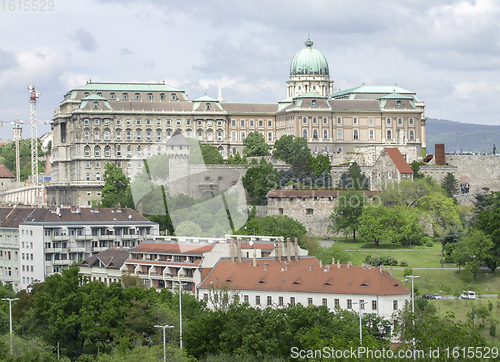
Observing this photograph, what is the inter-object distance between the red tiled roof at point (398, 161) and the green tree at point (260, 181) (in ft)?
50.4

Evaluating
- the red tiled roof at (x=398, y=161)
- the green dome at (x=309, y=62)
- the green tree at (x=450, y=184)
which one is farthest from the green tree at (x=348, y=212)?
the green dome at (x=309, y=62)

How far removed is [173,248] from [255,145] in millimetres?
68781

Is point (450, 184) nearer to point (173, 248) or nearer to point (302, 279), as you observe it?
point (173, 248)

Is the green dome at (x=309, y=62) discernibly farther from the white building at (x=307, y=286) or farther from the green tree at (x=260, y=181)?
the white building at (x=307, y=286)

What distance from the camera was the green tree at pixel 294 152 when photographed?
135m

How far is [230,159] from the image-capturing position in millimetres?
143750

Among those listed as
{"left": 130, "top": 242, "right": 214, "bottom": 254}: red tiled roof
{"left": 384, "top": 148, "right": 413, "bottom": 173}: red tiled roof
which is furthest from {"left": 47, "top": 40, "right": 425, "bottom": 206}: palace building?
{"left": 130, "top": 242, "right": 214, "bottom": 254}: red tiled roof

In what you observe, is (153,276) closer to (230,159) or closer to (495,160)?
(230,159)

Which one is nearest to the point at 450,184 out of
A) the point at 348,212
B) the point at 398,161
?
the point at 398,161

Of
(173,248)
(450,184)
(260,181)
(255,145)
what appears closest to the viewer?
(173,248)

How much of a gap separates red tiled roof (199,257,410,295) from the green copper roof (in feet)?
302

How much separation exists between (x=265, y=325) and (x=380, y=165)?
72.3m

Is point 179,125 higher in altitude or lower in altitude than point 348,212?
higher

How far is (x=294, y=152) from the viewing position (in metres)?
140
